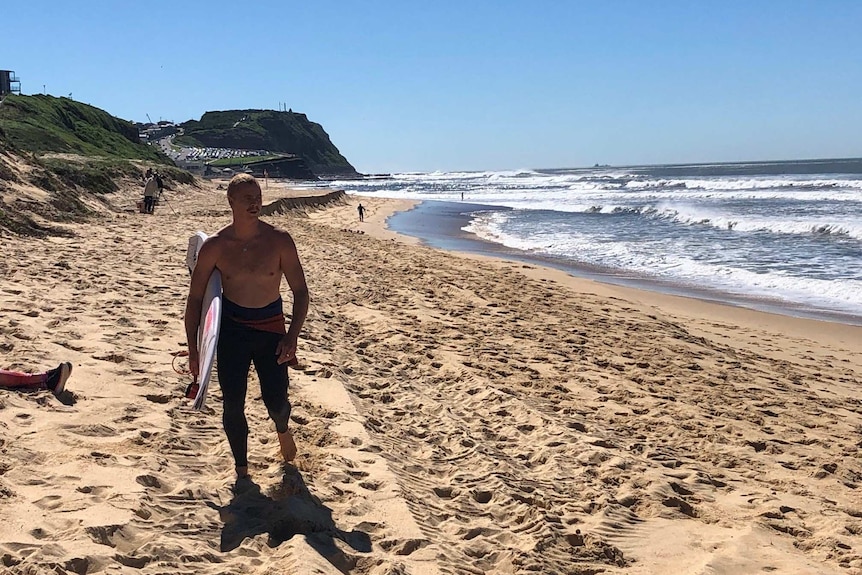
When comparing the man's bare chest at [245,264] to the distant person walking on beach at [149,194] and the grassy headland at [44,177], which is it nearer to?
the grassy headland at [44,177]

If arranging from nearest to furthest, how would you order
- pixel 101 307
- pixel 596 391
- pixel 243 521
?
pixel 243 521 → pixel 596 391 → pixel 101 307

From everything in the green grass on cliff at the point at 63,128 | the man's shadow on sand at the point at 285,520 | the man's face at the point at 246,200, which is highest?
the green grass on cliff at the point at 63,128

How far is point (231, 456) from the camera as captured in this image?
4.06m

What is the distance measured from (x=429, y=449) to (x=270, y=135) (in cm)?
16744

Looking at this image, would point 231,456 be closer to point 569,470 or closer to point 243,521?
point 243,521

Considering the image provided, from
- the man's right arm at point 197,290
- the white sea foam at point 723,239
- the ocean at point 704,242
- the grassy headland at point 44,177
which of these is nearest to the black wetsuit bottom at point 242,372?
the man's right arm at point 197,290

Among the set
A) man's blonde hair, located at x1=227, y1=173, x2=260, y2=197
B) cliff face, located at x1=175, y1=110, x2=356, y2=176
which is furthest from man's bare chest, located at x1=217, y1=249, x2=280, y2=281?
cliff face, located at x1=175, y1=110, x2=356, y2=176

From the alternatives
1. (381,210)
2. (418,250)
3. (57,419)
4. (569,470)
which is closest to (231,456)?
(57,419)

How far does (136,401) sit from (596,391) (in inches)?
148

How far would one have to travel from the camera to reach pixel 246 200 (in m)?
3.54

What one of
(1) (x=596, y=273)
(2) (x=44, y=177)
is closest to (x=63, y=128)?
(2) (x=44, y=177)

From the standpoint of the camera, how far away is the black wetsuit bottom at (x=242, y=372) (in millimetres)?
3570

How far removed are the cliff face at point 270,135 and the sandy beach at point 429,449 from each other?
13942cm

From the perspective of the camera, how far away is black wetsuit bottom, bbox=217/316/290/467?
357cm
